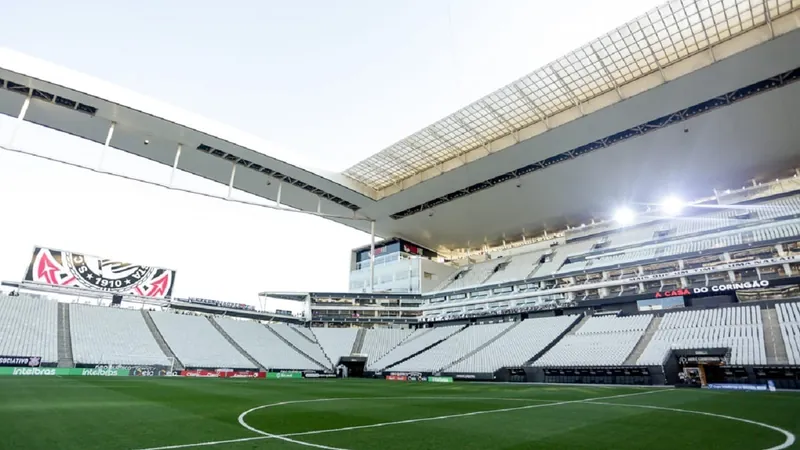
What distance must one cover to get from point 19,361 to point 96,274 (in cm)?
1328

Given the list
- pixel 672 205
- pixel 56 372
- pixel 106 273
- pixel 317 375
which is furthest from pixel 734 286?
pixel 106 273

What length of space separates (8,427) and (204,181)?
39996 millimetres

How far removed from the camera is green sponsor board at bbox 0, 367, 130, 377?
26.6 metres

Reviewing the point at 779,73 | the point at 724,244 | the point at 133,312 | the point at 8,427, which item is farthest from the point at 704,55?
the point at 133,312

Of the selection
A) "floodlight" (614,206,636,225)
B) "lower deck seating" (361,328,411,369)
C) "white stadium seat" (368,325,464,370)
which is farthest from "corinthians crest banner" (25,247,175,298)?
"floodlight" (614,206,636,225)

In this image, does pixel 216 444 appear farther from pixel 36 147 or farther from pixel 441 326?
pixel 441 326

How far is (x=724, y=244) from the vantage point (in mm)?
34531

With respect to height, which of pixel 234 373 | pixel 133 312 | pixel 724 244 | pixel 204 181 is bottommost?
pixel 234 373

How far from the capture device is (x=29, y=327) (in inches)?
1319

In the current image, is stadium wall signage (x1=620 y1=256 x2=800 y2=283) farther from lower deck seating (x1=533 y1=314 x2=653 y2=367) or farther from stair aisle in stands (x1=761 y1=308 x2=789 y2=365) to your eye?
stair aisle in stands (x1=761 y1=308 x2=789 y2=365)

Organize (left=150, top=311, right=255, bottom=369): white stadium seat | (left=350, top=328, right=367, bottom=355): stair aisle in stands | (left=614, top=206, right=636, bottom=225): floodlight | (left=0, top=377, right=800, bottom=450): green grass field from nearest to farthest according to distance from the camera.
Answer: (left=0, top=377, right=800, bottom=450): green grass field
(left=150, top=311, right=255, bottom=369): white stadium seat
(left=614, top=206, right=636, bottom=225): floodlight
(left=350, top=328, right=367, bottom=355): stair aisle in stands

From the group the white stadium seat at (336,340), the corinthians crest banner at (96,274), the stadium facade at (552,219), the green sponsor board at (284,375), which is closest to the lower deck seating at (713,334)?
the stadium facade at (552,219)

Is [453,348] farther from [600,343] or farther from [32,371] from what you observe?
[32,371]

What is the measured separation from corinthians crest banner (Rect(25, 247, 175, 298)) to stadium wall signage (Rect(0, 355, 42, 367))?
11.4m
